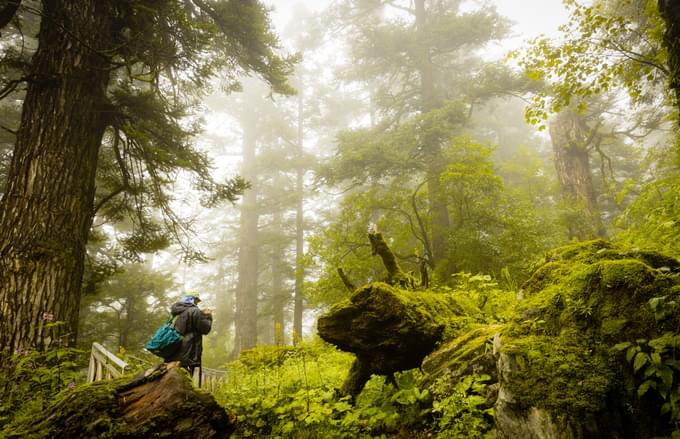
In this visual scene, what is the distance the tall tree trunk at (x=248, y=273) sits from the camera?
1725 cm

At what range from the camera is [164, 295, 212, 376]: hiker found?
17.6 ft

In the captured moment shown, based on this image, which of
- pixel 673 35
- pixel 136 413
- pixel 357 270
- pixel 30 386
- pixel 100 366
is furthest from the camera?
pixel 357 270

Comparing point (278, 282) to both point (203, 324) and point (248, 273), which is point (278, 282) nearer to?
point (248, 273)

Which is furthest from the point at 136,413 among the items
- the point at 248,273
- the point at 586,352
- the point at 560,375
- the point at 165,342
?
the point at 248,273

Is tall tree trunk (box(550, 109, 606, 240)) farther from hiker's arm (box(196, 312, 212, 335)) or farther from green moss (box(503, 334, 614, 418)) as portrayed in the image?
hiker's arm (box(196, 312, 212, 335))

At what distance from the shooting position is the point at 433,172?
1177 cm

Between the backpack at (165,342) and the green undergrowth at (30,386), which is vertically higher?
the backpack at (165,342)

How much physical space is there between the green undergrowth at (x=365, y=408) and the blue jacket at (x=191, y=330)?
87 centimetres

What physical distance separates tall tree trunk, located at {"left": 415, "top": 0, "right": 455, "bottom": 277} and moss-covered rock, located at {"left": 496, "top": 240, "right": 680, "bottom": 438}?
22.6 feet

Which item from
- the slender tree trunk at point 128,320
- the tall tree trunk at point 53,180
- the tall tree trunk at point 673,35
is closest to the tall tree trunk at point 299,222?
the slender tree trunk at point 128,320

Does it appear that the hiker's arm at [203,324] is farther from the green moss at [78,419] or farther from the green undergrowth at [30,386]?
the green moss at [78,419]

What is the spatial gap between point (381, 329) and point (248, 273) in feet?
53.4

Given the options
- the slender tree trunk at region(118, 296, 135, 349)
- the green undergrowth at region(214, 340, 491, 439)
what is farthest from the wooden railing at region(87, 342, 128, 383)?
the slender tree trunk at region(118, 296, 135, 349)

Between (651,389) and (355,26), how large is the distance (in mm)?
18566
